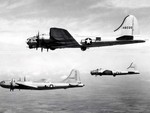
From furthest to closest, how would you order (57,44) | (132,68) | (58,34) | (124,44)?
(132,68), (124,44), (57,44), (58,34)

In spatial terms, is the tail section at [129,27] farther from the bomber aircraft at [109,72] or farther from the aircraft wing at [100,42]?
the bomber aircraft at [109,72]

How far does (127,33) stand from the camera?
36.2m

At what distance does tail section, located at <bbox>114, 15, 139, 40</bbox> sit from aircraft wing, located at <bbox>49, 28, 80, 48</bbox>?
745cm

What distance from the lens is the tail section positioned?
35844 millimetres

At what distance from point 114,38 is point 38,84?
4525 cm

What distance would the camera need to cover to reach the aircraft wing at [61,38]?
3053 centimetres

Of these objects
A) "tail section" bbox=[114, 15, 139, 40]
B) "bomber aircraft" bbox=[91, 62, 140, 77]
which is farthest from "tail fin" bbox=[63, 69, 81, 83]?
"tail section" bbox=[114, 15, 139, 40]

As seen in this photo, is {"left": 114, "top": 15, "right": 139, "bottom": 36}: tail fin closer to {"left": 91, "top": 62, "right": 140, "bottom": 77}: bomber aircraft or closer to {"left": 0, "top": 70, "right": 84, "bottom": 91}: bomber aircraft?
{"left": 91, "top": 62, "right": 140, "bottom": 77}: bomber aircraft

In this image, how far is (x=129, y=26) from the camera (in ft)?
119

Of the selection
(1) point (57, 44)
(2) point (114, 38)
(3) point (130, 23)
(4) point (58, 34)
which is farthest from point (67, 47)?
(3) point (130, 23)

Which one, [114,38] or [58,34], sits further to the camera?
[114,38]

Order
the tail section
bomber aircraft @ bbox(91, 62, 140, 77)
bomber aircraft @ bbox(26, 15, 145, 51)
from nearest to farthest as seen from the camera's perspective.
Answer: bomber aircraft @ bbox(26, 15, 145, 51) → the tail section → bomber aircraft @ bbox(91, 62, 140, 77)

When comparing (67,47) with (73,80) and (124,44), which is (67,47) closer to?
(124,44)

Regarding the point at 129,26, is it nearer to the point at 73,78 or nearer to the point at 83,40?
the point at 83,40
